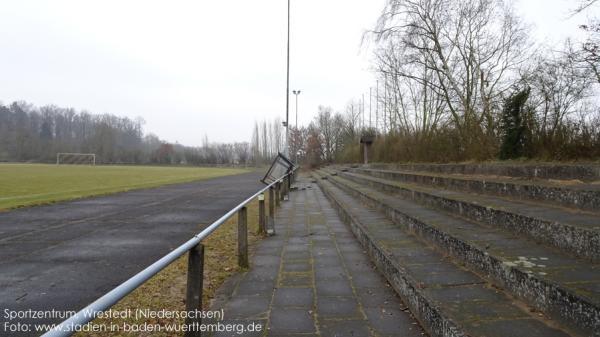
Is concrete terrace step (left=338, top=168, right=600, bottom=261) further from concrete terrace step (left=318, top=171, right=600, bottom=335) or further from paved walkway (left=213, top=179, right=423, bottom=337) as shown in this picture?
paved walkway (left=213, top=179, right=423, bottom=337)

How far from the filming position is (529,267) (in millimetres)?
2615

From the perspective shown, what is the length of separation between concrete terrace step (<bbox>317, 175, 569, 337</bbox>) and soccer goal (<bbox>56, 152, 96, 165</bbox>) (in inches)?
4062

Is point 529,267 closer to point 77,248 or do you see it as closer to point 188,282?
point 188,282

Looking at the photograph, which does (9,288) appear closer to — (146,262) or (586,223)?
(146,262)

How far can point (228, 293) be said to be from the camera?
3695 millimetres

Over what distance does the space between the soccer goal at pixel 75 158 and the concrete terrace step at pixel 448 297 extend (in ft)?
339

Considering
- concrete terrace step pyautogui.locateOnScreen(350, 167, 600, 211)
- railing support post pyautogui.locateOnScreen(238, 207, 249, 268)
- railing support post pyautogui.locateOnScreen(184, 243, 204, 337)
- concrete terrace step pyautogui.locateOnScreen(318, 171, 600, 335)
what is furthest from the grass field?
concrete terrace step pyautogui.locateOnScreen(318, 171, 600, 335)

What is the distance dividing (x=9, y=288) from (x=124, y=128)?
455ft

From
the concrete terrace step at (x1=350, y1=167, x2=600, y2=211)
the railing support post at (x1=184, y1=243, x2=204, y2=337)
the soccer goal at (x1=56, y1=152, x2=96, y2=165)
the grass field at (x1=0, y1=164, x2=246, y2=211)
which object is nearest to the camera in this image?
the railing support post at (x1=184, y1=243, x2=204, y2=337)

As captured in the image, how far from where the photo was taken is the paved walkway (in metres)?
2.82

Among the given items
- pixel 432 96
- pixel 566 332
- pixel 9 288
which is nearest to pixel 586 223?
pixel 566 332

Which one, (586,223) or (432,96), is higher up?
(432,96)

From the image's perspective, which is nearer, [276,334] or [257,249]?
[276,334]

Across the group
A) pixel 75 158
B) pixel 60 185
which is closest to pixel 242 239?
pixel 60 185
